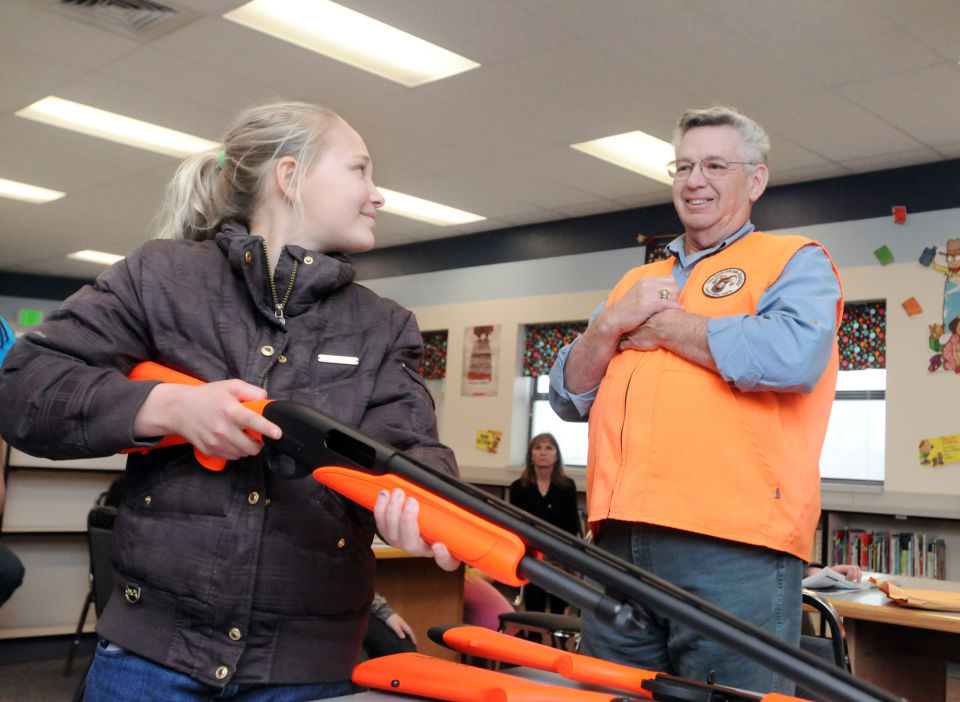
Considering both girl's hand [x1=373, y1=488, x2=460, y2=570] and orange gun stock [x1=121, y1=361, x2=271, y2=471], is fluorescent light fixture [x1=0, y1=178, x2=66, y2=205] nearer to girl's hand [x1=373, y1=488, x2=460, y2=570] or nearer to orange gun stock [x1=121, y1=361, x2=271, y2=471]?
orange gun stock [x1=121, y1=361, x2=271, y2=471]

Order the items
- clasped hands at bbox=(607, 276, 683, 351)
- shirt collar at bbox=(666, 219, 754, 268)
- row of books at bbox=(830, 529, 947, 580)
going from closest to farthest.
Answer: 1. clasped hands at bbox=(607, 276, 683, 351)
2. shirt collar at bbox=(666, 219, 754, 268)
3. row of books at bbox=(830, 529, 947, 580)

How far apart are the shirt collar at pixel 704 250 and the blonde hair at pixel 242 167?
77 centimetres

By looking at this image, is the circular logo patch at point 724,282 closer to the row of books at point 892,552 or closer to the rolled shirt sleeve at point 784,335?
the rolled shirt sleeve at point 784,335

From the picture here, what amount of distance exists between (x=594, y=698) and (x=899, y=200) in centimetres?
589

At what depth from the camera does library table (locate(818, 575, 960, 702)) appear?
2.13m

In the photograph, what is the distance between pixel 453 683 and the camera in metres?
0.86

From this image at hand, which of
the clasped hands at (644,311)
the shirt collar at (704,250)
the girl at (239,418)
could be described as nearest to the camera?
the girl at (239,418)

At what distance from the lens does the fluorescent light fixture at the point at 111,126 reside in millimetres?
5820

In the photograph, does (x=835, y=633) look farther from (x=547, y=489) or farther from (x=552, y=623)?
(x=547, y=489)

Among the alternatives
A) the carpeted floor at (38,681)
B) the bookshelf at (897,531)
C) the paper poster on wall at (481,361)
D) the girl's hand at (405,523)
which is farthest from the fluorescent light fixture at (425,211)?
the girl's hand at (405,523)

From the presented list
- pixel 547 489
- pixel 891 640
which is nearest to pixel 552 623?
pixel 891 640

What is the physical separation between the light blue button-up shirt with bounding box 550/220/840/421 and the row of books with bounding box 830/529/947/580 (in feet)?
14.9

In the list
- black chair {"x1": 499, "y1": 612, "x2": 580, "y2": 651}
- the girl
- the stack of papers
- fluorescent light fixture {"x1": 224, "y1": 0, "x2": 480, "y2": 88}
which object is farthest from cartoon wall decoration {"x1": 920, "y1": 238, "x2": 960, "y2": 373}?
the girl

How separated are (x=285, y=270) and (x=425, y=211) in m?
6.85
